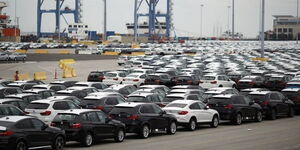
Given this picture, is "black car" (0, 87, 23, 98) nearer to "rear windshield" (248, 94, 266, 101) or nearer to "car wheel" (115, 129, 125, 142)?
"car wheel" (115, 129, 125, 142)

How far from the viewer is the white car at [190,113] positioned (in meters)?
25.1

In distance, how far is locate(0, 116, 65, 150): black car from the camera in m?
17.0

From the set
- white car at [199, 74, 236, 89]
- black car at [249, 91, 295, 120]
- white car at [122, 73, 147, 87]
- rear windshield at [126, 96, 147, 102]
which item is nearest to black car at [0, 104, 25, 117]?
rear windshield at [126, 96, 147, 102]

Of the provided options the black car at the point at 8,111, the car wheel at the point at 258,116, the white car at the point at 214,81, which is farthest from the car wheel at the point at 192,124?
the white car at the point at 214,81

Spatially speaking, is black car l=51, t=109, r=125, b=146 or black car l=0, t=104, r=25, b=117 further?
black car l=0, t=104, r=25, b=117

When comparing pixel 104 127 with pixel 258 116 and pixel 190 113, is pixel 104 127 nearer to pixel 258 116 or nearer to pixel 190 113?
pixel 190 113

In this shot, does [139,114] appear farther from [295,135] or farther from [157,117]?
[295,135]

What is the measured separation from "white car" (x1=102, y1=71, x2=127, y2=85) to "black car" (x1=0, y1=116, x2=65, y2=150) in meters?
26.2

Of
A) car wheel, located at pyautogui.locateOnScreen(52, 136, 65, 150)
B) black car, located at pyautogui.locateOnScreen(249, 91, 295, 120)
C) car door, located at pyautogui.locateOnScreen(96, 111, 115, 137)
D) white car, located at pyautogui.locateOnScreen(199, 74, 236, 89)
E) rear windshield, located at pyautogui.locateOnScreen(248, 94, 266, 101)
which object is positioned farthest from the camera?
white car, located at pyautogui.locateOnScreen(199, 74, 236, 89)

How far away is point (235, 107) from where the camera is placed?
2773cm

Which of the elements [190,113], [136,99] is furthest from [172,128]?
[136,99]

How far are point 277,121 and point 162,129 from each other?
26.7 feet

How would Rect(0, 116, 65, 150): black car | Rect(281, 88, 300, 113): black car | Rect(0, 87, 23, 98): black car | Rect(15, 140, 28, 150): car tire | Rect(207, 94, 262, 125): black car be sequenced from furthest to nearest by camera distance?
Rect(281, 88, 300, 113): black car
Rect(0, 87, 23, 98): black car
Rect(207, 94, 262, 125): black car
Rect(15, 140, 28, 150): car tire
Rect(0, 116, 65, 150): black car

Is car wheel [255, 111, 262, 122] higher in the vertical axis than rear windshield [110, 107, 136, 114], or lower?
lower
